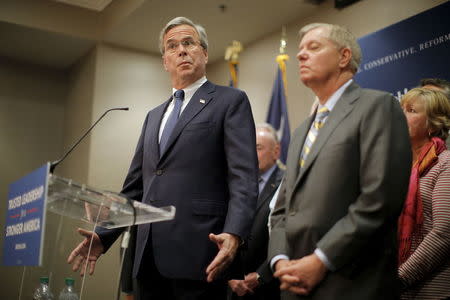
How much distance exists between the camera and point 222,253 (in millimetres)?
1820

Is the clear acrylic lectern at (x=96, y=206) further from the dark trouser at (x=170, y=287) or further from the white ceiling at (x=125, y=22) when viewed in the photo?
the white ceiling at (x=125, y=22)

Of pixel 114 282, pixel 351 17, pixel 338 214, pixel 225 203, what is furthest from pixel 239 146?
pixel 114 282

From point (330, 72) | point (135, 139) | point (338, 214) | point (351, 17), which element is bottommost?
point (338, 214)

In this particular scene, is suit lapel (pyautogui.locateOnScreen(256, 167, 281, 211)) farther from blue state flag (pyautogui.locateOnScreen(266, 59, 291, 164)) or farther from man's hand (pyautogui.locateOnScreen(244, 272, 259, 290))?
Result: blue state flag (pyautogui.locateOnScreen(266, 59, 291, 164))

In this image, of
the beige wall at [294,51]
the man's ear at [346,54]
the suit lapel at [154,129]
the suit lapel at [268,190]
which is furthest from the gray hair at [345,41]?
the beige wall at [294,51]

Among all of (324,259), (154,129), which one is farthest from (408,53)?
(324,259)

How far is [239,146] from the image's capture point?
206cm

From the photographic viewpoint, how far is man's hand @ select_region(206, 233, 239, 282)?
70.9 inches

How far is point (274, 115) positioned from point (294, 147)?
3.51m

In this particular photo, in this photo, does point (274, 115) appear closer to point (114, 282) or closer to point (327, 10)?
point (327, 10)

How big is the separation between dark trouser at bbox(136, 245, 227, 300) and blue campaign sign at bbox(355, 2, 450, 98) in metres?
2.39

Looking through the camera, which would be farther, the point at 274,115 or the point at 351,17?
the point at 274,115

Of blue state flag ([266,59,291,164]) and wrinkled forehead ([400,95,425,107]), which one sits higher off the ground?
blue state flag ([266,59,291,164])

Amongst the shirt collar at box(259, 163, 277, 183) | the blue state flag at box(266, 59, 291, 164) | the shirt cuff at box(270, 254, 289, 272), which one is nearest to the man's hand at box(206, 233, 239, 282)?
the shirt cuff at box(270, 254, 289, 272)
